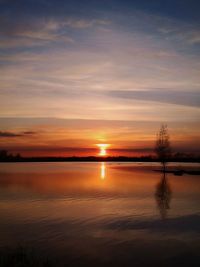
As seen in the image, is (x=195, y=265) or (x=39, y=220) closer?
(x=195, y=265)

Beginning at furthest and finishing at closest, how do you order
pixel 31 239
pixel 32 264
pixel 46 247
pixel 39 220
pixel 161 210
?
pixel 161 210
pixel 39 220
pixel 31 239
pixel 46 247
pixel 32 264

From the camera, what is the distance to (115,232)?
78.1ft

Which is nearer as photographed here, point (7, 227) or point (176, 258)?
point (176, 258)

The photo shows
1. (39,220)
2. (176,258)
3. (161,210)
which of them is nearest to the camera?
(176,258)

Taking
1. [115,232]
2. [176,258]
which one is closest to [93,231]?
[115,232]

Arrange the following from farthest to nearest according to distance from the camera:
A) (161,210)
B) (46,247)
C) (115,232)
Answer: (161,210) → (115,232) → (46,247)

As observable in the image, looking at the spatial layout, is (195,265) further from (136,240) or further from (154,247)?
(136,240)

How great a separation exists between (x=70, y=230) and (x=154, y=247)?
6.66 metres

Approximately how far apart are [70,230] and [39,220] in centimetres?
412

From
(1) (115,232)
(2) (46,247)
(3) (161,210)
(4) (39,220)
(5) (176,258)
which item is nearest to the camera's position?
(5) (176,258)

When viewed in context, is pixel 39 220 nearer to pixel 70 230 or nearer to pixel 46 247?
pixel 70 230

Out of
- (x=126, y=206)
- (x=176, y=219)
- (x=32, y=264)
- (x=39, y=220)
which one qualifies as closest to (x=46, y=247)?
(x=32, y=264)

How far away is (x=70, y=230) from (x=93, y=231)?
1.64 meters

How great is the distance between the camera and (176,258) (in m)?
18.1
